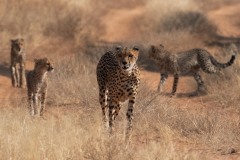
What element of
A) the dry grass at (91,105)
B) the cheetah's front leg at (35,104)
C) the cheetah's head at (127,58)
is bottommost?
the cheetah's front leg at (35,104)

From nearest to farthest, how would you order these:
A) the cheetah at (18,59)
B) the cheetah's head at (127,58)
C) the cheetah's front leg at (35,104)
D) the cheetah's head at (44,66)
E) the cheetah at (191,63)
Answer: the cheetah's head at (127,58)
the cheetah's front leg at (35,104)
the cheetah's head at (44,66)
the cheetah at (191,63)
the cheetah at (18,59)

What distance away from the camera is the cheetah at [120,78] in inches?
269

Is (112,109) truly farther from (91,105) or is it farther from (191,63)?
(191,63)

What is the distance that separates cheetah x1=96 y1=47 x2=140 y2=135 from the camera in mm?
6824

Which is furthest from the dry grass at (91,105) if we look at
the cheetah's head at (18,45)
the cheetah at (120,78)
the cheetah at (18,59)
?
the cheetah's head at (18,45)

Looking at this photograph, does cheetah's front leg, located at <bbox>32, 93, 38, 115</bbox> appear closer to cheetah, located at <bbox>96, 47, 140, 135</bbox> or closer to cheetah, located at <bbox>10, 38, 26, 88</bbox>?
cheetah, located at <bbox>96, 47, 140, 135</bbox>

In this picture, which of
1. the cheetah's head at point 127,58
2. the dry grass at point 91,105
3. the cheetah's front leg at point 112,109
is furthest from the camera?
A: the cheetah's front leg at point 112,109

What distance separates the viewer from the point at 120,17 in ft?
75.1

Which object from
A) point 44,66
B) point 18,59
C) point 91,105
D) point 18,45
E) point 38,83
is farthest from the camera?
point 18,59

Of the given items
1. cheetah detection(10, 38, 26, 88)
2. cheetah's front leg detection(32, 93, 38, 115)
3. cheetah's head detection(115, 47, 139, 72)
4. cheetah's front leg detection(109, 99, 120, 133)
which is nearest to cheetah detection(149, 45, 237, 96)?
cheetah detection(10, 38, 26, 88)

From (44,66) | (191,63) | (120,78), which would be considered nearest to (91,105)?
(44,66)

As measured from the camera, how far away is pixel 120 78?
7.11m

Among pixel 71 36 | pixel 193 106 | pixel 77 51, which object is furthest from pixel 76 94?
pixel 71 36

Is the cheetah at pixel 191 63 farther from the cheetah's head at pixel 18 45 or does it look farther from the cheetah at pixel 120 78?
the cheetah at pixel 120 78
